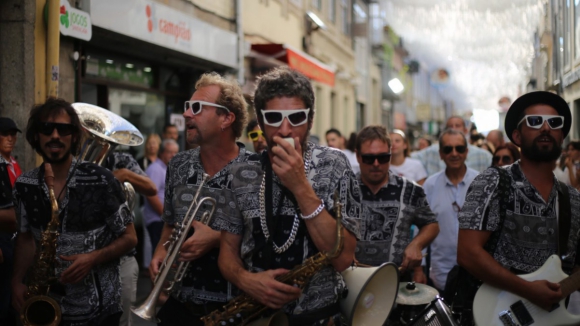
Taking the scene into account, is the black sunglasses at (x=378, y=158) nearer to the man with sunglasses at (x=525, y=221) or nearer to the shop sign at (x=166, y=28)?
the man with sunglasses at (x=525, y=221)

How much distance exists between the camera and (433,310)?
138 inches

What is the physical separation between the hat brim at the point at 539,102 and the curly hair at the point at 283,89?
1489 mm

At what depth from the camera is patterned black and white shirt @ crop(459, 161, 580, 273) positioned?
147 inches

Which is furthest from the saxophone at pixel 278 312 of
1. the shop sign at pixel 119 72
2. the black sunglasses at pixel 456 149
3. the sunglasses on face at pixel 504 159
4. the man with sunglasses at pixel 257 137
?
the shop sign at pixel 119 72

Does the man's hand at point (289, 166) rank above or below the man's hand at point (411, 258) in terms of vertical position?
above

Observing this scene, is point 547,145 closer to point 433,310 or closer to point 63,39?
point 433,310

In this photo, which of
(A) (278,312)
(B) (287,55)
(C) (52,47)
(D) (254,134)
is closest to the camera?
(A) (278,312)

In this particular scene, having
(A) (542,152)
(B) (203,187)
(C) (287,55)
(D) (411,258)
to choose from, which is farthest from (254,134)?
(C) (287,55)

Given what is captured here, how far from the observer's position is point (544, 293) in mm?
3639

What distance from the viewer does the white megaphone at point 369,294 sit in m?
3.09

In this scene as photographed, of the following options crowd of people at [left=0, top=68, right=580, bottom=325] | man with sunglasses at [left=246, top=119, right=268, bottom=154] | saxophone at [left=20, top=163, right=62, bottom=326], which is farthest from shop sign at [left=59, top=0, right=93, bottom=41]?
saxophone at [left=20, top=163, right=62, bottom=326]

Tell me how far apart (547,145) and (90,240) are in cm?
250

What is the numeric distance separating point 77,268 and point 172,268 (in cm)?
51

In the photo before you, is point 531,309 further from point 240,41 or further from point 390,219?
point 240,41
